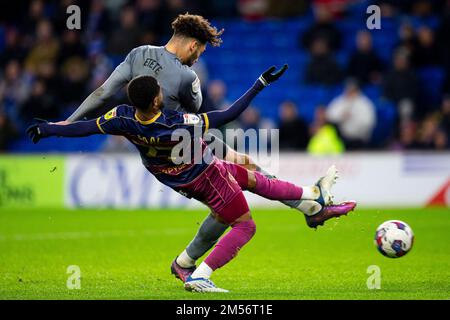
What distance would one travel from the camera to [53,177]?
17594mm

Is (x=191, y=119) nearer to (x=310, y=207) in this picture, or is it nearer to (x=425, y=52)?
(x=310, y=207)

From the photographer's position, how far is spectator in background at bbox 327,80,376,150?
59.6 feet

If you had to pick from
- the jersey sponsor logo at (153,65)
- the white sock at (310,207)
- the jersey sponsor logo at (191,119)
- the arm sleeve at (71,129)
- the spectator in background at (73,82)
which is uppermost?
the spectator in background at (73,82)

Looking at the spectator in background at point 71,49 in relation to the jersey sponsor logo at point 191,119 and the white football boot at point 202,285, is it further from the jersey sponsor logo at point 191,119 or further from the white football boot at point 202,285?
the white football boot at point 202,285

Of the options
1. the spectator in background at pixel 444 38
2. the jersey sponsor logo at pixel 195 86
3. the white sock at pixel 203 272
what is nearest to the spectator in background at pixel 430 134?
the spectator in background at pixel 444 38

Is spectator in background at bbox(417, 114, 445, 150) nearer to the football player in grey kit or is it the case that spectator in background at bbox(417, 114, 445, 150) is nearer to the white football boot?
the football player in grey kit

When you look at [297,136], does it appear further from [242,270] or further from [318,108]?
[242,270]

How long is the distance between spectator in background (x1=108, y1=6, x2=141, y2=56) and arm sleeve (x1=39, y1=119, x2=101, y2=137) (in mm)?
12261

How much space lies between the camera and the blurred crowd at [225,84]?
1822 cm

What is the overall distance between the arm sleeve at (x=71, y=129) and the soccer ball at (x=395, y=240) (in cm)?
271

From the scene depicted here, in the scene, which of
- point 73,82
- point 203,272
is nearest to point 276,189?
point 203,272

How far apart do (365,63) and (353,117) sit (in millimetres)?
1356
